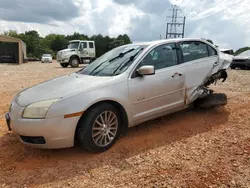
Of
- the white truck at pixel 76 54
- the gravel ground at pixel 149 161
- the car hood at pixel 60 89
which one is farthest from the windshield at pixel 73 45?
the car hood at pixel 60 89

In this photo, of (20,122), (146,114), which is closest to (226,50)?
(146,114)

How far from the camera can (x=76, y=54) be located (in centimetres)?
2025

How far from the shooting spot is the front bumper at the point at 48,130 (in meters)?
2.89

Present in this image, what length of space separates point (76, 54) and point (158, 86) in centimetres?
1747

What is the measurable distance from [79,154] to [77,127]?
0.44m

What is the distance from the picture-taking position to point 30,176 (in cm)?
279

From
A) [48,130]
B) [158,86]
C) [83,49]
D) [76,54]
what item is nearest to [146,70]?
[158,86]

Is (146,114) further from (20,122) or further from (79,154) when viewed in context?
(20,122)

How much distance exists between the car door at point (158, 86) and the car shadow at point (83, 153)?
37cm

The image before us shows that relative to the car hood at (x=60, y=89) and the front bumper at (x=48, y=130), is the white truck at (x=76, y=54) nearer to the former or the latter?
the car hood at (x=60, y=89)

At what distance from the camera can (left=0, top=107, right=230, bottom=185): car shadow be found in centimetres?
286

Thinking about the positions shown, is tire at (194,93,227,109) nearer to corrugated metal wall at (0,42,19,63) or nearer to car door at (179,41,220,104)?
car door at (179,41,220,104)

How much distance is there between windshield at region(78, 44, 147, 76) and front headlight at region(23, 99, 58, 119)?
3.57 ft

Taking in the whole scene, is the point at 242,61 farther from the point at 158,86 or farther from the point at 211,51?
the point at 158,86
